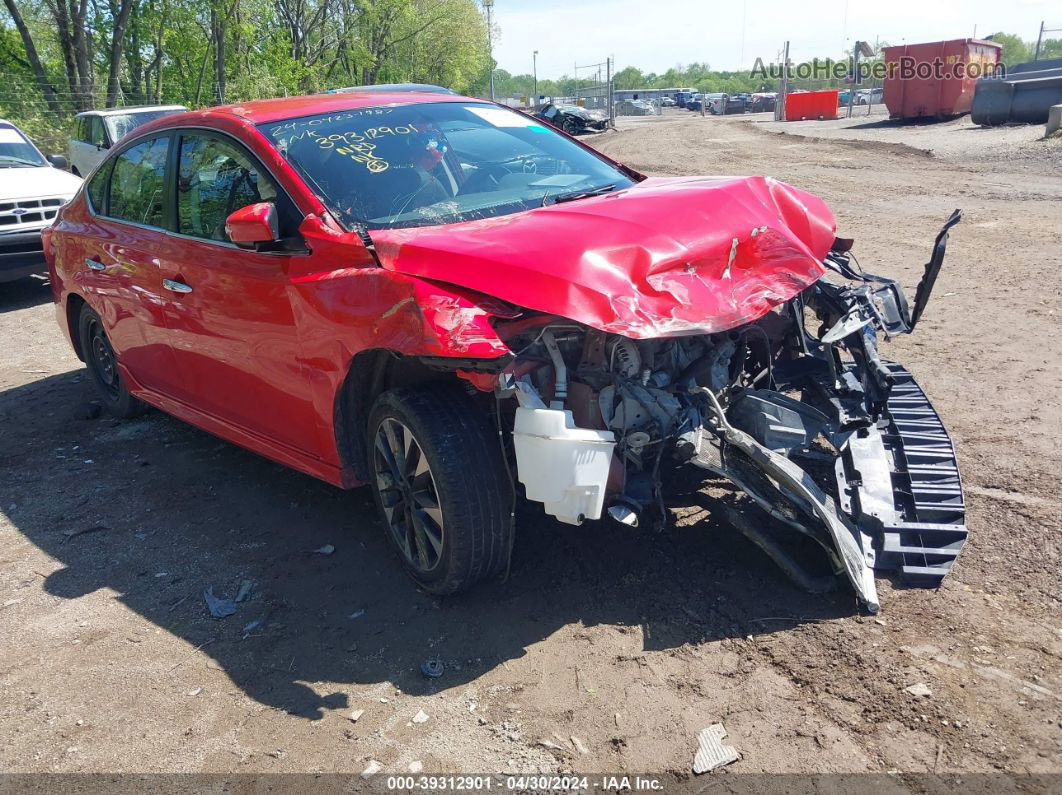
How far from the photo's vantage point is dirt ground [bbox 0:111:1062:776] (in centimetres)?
273

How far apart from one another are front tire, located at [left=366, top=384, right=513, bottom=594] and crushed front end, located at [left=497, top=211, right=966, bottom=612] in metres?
0.17

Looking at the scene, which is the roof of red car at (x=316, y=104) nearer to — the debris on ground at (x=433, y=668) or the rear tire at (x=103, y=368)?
the rear tire at (x=103, y=368)

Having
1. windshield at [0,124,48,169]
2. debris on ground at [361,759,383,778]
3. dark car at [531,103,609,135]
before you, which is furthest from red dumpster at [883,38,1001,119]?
debris on ground at [361,759,383,778]

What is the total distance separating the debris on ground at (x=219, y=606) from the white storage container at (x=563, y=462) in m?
1.52

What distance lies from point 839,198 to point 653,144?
12163mm

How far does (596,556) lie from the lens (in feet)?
12.3

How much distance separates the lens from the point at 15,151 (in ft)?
37.3

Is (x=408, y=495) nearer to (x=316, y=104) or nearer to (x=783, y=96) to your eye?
(x=316, y=104)

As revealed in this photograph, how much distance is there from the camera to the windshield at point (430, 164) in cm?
379

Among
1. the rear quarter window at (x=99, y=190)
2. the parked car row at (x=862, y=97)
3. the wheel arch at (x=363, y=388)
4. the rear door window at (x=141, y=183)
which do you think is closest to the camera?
the wheel arch at (x=363, y=388)

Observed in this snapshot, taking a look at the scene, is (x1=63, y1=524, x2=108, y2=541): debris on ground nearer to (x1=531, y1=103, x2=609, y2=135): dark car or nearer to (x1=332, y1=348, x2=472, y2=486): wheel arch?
(x1=332, y1=348, x2=472, y2=486): wheel arch

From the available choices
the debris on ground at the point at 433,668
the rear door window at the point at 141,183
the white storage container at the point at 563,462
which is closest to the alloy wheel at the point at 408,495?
the debris on ground at the point at 433,668

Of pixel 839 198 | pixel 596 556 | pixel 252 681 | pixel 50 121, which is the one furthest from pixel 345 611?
pixel 50 121

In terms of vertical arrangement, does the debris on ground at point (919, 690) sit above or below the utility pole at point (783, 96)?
below
